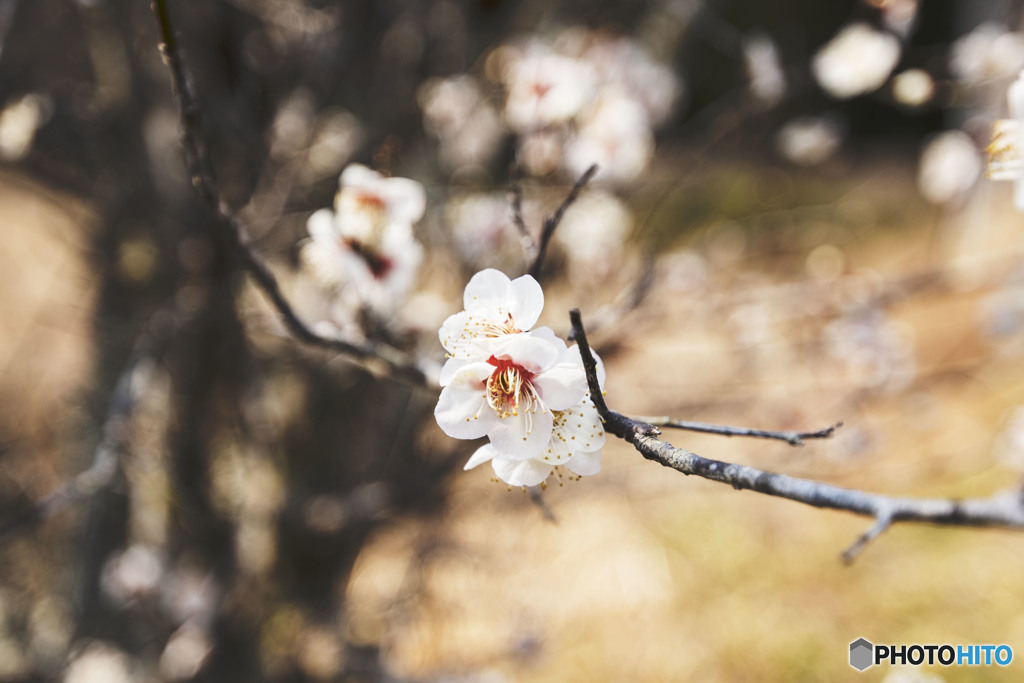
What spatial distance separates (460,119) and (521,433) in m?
1.59

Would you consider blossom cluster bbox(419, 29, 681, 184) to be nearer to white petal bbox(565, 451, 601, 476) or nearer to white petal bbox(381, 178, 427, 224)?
white petal bbox(381, 178, 427, 224)

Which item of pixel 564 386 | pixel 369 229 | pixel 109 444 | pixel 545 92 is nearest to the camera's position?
pixel 564 386

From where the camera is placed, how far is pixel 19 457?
2.06 meters

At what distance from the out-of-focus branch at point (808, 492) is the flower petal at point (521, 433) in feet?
0.21

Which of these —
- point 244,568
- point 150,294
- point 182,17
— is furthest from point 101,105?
point 244,568

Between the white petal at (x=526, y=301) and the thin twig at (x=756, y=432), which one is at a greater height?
the white petal at (x=526, y=301)

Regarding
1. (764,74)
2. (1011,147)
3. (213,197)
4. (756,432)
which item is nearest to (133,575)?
(213,197)

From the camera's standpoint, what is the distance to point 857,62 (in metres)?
1.80

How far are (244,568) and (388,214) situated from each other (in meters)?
1.13

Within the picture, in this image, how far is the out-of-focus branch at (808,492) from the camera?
1.35ft

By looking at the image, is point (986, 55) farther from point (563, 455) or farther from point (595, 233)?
point (563, 455)

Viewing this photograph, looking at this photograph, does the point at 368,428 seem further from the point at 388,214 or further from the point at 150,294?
the point at 388,214

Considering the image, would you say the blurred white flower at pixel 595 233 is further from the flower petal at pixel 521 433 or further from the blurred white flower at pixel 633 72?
the flower petal at pixel 521 433

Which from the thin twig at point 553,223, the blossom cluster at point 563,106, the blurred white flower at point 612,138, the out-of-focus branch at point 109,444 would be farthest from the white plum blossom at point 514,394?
the blurred white flower at point 612,138
